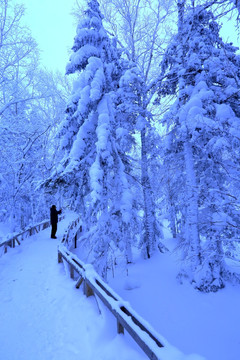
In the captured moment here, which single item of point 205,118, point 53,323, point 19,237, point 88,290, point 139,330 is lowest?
point 53,323

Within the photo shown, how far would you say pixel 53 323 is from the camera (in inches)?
200

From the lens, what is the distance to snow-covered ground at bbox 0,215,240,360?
421cm

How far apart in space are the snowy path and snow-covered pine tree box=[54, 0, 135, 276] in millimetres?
2361

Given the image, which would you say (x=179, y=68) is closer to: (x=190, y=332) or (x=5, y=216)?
(x=190, y=332)

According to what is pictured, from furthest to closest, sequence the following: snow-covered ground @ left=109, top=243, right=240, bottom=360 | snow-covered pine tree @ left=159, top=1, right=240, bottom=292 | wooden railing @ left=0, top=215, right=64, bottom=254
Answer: wooden railing @ left=0, top=215, right=64, bottom=254 → snow-covered pine tree @ left=159, top=1, right=240, bottom=292 → snow-covered ground @ left=109, top=243, right=240, bottom=360

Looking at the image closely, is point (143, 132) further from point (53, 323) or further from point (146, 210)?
point (53, 323)

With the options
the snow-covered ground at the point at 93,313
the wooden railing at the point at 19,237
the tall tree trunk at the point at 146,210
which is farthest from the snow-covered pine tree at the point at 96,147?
the wooden railing at the point at 19,237

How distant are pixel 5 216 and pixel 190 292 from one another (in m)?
24.0

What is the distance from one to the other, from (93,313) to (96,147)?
6108 mm

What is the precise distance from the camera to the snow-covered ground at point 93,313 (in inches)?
166

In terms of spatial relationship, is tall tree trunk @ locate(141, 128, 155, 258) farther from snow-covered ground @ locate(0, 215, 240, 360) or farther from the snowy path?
the snowy path

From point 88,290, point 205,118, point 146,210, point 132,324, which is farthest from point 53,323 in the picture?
point 146,210

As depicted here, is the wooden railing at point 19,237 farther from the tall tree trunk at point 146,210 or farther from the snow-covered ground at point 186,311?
the tall tree trunk at point 146,210

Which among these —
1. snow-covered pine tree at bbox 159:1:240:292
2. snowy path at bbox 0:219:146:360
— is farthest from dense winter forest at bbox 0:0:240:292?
snowy path at bbox 0:219:146:360
